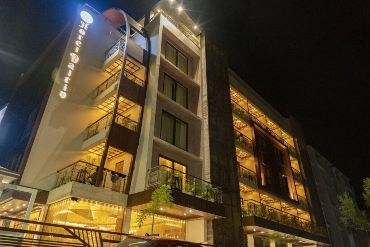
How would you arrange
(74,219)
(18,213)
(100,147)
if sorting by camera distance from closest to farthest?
(74,219) → (18,213) → (100,147)

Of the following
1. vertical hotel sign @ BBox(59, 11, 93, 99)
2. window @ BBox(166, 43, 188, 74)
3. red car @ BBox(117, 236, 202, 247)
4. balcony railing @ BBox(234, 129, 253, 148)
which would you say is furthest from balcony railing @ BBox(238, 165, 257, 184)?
red car @ BBox(117, 236, 202, 247)

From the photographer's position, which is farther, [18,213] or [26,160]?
[18,213]

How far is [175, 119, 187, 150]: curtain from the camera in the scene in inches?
730

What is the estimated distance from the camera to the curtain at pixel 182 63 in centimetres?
2199

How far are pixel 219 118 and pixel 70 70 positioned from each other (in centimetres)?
1215

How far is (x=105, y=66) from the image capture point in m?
19.8

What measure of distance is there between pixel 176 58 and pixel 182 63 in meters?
0.83

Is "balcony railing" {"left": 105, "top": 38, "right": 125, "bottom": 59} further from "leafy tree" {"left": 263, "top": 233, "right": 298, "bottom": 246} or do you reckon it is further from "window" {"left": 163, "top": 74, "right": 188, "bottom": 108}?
"leafy tree" {"left": 263, "top": 233, "right": 298, "bottom": 246}

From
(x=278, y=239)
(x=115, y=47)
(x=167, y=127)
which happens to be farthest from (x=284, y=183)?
(x=115, y=47)

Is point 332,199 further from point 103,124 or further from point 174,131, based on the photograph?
point 103,124

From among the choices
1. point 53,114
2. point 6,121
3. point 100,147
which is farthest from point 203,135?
point 6,121

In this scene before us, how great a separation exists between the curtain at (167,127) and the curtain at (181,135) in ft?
1.87

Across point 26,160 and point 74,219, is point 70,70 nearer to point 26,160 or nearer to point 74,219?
point 26,160

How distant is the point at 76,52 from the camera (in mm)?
18484
